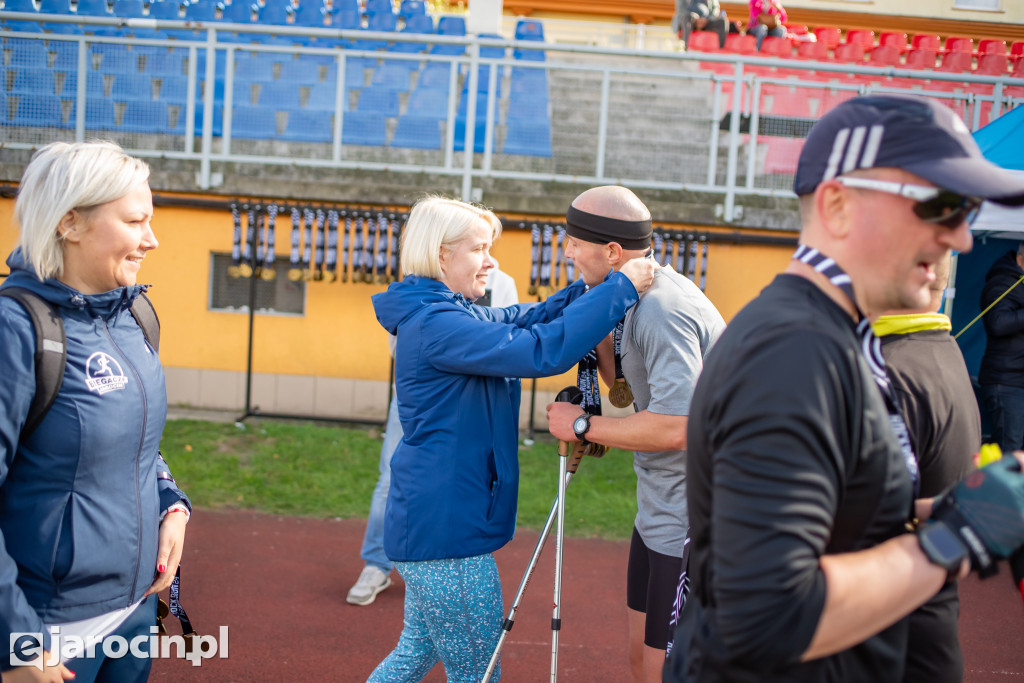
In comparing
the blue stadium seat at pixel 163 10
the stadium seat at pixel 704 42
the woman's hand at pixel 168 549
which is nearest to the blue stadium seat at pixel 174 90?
the blue stadium seat at pixel 163 10

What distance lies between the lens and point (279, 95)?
9961 millimetres

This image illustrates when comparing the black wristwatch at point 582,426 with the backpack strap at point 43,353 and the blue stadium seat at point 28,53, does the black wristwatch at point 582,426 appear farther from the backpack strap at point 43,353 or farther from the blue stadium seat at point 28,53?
the blue stadium seat at point 28,53

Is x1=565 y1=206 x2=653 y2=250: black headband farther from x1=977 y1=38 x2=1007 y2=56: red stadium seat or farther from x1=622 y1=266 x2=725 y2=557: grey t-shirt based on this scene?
x1=977 y1=38 x2=1007 y2=56: red stadium seat

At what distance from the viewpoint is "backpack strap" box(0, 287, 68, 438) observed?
2.09 metres

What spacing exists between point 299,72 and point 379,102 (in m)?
1.02

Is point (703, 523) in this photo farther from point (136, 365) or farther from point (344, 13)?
point (344, 13)

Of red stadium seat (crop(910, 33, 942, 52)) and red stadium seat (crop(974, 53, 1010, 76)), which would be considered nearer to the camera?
red stadium seat (crop(974, 53, 1010, 76))

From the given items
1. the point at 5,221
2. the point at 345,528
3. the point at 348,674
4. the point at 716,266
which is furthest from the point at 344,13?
the point at 348,674

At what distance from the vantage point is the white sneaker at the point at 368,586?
5.17 meters

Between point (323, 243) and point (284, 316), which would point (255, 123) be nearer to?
point (323, 243)

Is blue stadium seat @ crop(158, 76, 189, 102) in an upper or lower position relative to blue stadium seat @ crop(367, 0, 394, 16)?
lower

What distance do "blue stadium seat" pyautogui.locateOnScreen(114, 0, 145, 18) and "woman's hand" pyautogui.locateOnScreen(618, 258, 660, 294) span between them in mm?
13587

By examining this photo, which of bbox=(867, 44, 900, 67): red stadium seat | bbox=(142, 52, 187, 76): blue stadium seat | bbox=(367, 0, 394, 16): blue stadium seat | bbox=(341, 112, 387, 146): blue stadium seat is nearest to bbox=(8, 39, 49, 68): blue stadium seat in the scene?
bbox=(142, 52, 187, 76): blue stadium seat

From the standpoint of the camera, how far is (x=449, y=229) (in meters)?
3.05
